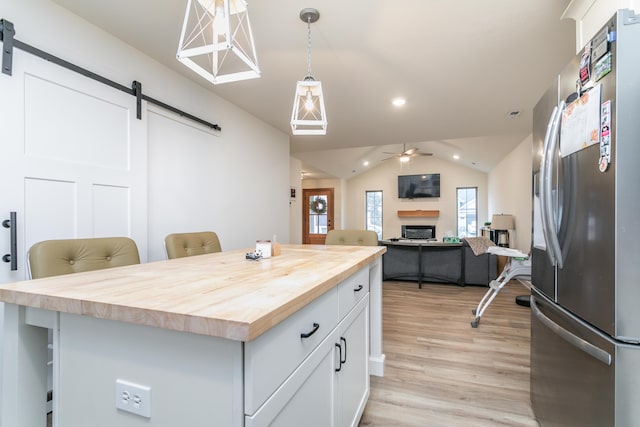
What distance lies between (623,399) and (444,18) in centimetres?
211

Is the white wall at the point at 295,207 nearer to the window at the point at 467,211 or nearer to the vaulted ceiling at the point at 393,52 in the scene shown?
the vaulted ceiling at the point at 393,52

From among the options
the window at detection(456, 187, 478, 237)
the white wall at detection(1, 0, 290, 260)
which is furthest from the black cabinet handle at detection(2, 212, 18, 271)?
the window at detection(456, 187, 478, 237)

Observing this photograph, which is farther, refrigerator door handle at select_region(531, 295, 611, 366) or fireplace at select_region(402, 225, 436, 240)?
fireplace at select_region(402, 225, 436, 240)

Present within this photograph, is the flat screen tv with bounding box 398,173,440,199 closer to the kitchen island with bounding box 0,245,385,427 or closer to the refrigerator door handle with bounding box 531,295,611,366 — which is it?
the refrigerator door handle with bounding box 531,295,611,366

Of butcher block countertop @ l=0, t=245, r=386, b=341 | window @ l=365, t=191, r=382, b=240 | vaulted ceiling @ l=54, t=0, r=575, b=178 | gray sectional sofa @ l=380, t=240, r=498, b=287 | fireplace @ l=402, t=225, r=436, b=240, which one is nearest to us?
butcher block countertop @ l=0, t=245, r=386, b=341

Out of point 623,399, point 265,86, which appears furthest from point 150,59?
point 623,399

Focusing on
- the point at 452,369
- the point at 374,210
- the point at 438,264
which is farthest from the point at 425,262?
the point at 374,210

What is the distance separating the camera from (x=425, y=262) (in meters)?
5.21

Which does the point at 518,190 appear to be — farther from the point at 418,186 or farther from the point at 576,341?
the point at 576,341

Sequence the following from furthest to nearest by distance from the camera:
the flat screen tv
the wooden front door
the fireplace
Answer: the wooden front door < the flat screen tv < the fireplace

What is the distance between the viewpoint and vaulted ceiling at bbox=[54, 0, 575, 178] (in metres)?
1.95

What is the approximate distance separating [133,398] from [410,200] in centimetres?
1032

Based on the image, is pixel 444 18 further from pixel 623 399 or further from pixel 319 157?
pixel 319 157

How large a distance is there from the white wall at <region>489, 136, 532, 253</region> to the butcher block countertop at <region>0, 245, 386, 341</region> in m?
5.07
